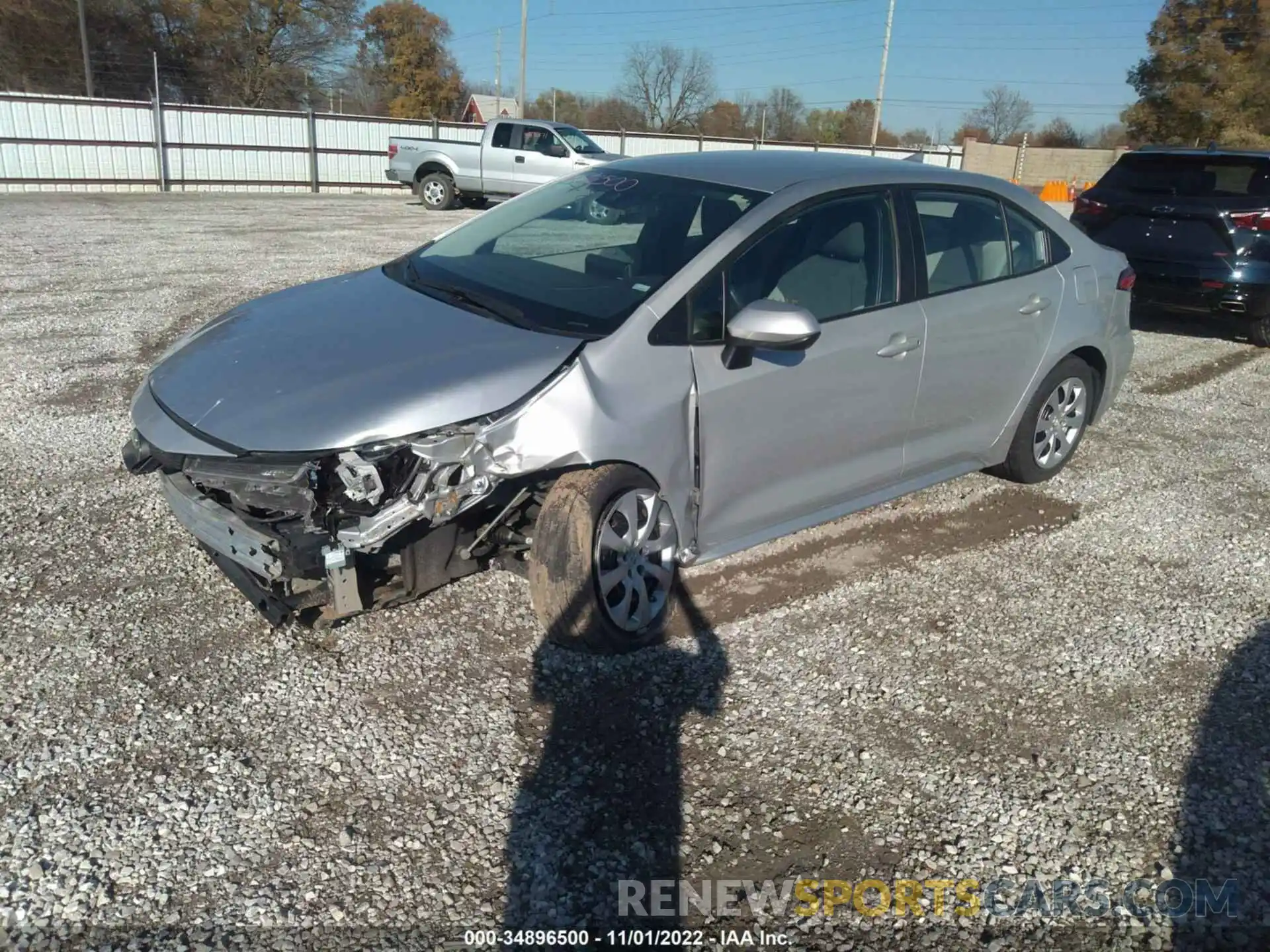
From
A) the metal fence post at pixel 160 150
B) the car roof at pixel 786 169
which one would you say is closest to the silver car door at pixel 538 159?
the metal fence post at pixel 160 150

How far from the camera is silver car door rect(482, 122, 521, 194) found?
19.1 meters

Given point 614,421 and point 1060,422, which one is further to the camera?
point 1060,422

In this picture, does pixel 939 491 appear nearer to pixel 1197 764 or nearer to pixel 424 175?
pixel 1197 764

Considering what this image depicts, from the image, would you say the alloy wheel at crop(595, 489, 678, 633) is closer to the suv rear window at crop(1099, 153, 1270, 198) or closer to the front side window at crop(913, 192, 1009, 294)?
the front side window at crop(913, 192, 1009, 294)

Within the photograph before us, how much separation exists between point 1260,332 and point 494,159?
1398 centimetres

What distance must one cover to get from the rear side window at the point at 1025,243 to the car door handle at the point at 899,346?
3.28 ft

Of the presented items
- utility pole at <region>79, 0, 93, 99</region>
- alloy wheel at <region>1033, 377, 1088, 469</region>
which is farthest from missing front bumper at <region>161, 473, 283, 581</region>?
utility pole at <region>79, 0, 93, 99</region>

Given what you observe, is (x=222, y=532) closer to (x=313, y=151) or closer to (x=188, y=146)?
(x=188, y=146)

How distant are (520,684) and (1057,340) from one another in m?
3.40

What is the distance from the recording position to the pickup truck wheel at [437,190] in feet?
64.7

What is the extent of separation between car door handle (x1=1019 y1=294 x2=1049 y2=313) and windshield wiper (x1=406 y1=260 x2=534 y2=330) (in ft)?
8.59

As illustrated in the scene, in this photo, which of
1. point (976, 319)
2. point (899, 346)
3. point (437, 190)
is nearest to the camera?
point (899, 346)

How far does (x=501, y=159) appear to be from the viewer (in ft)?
62.8

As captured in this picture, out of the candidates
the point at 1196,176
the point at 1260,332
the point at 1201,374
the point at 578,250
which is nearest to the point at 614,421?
the point at 578,250
